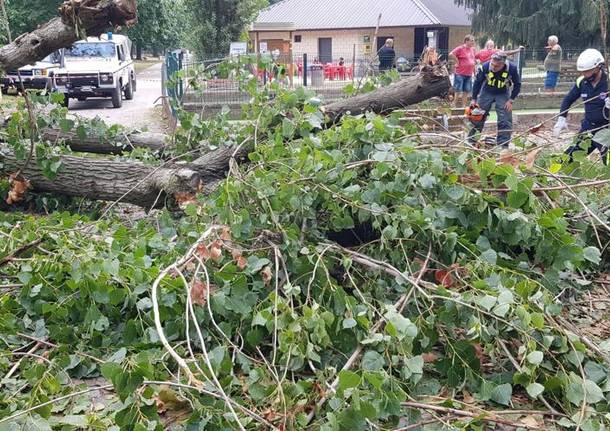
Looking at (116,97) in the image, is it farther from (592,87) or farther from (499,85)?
(592,87)

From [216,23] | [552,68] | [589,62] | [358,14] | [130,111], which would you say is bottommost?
[130,111]

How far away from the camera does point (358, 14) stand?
132 feet

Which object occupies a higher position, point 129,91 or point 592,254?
point 592,254

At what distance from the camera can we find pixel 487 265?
3041 millimetres

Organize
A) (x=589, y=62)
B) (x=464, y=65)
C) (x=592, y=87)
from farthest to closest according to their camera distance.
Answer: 1. (x=464, y=65)
2. (x=592, y=87)
3. (x=589, y=62)

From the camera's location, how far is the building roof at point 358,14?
1508 inches

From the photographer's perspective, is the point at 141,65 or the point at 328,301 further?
the point at 141,65

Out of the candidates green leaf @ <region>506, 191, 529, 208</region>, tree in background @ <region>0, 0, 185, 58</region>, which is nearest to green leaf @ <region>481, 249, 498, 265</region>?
green leaf @ <region>506, 191, 529, 208</region>

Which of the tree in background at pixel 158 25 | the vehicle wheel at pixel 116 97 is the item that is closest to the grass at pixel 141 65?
the tree in background at pixel 158 25

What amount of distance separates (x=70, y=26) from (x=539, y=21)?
26990 mm

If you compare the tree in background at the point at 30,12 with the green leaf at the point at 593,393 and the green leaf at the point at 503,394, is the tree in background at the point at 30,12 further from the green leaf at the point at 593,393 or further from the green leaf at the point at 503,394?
the green leaf at the point at 593,393

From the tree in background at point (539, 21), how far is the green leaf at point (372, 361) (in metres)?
25.8

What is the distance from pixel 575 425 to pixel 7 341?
251 centimetres

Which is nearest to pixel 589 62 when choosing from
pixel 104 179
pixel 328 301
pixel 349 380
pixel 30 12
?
pixel 104 179
